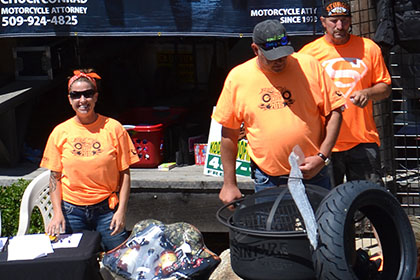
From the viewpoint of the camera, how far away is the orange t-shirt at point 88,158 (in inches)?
215

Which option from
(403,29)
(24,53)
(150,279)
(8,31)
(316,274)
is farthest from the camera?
(24,53)

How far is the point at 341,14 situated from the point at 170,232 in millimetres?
1852

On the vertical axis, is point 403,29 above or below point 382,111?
above

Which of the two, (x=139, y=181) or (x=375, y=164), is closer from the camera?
(x=375, y=164)

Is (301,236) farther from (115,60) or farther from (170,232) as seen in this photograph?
(115,60)

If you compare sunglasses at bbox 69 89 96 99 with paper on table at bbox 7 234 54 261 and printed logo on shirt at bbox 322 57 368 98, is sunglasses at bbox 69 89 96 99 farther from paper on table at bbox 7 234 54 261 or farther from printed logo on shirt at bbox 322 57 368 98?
printed logo on shirt at bbox 322 57 368 98

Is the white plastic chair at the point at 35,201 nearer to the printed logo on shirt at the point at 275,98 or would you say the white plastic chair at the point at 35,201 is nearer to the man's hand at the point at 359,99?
the printed logo on shirt at the point at 275,98

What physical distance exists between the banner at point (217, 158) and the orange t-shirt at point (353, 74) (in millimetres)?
1623

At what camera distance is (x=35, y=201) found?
597 cm

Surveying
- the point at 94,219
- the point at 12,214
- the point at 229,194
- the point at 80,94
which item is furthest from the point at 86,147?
the point at 12,214

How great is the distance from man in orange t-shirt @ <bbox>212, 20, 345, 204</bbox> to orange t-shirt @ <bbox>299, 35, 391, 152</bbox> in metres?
0.58

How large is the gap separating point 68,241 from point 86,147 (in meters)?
0.69

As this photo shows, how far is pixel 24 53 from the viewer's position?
26.3 ft

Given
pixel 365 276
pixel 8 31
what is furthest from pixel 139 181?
pixel 365 276
